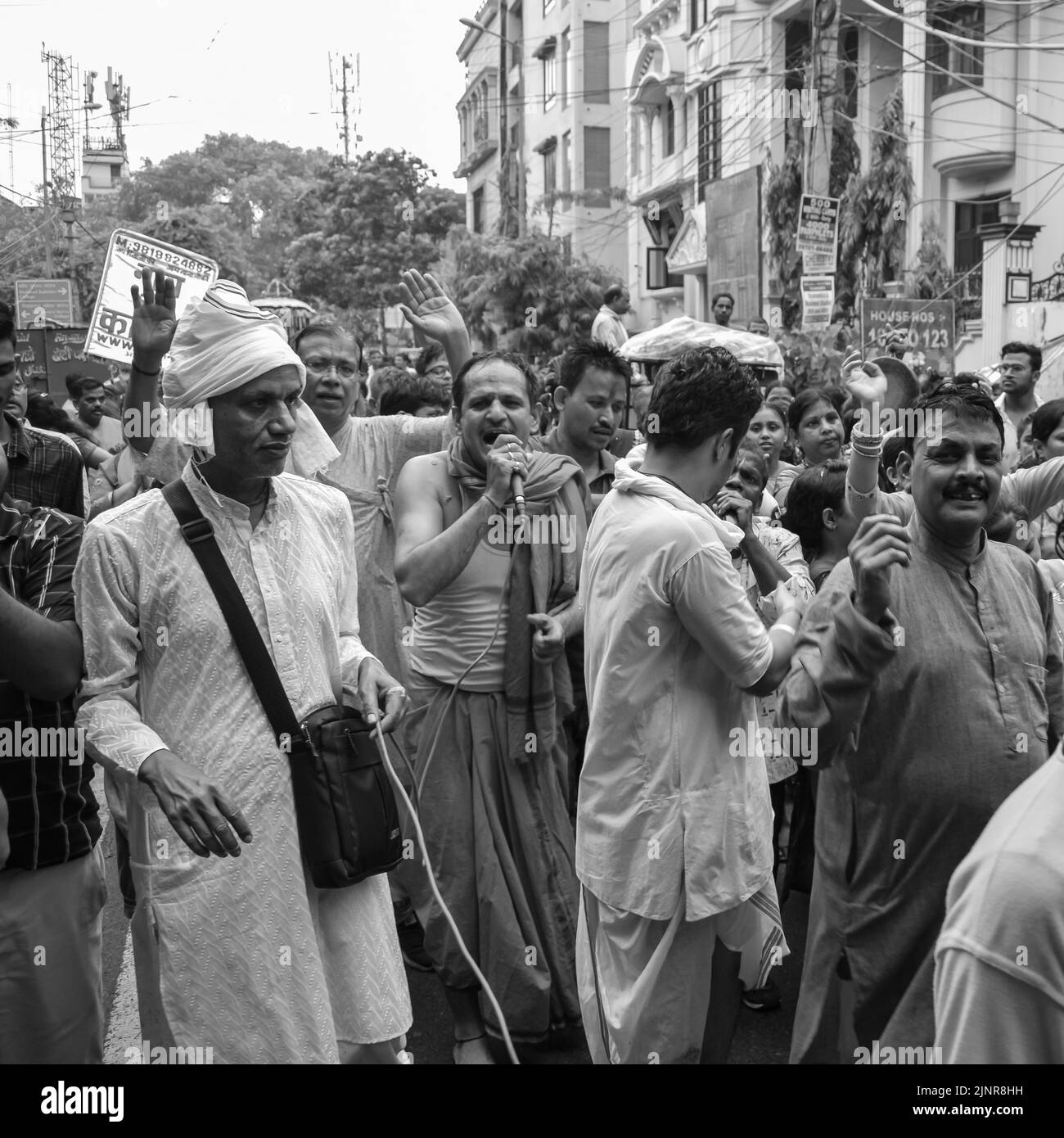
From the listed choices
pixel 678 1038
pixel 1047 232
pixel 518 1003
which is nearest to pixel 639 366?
pixel 518 1003

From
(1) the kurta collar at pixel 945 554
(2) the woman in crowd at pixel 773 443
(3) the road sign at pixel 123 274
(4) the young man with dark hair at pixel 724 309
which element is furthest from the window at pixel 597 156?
(1) the kurta collar at pixel 945 554

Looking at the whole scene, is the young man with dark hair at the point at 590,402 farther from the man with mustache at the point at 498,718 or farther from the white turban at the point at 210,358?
the white turban at the point at 210,358

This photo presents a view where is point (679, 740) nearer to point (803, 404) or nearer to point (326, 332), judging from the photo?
point (326, 332)

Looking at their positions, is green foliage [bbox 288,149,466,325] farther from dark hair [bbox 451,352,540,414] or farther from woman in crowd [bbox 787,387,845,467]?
dark hair [bbox 451,352,540,414]

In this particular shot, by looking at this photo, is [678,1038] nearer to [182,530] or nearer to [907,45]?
[182,530]

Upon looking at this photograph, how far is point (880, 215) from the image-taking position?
22.7m

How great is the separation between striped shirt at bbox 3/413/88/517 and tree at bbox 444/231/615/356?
Answer: 18.7m

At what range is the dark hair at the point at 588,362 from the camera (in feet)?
16.1

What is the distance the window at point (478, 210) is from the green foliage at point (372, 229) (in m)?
17.7

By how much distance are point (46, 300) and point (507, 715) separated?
69.5 ft

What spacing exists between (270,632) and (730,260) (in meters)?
25.2

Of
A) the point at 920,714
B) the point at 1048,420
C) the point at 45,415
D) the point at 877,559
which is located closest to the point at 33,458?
the point at 877,559

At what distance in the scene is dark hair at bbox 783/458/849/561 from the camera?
4.73 m

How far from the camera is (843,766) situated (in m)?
3.43
